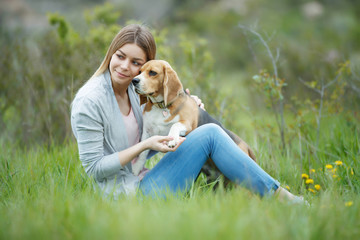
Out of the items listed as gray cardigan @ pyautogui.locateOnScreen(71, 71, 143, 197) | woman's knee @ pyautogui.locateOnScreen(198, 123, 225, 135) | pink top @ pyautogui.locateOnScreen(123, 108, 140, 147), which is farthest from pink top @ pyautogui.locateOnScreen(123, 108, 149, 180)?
woman's knee @ pyautogui.locateOnScreen(198, 123, 225, 135)

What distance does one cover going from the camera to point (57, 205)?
7.48 feet

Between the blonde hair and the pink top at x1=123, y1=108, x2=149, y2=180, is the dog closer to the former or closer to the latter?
the pink top at x1=123, y1=108, x2=149, y2=180

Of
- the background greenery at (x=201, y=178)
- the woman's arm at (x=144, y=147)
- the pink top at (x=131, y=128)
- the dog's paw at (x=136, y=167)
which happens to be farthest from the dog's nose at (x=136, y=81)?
the background greenery at (x=201, y=178)

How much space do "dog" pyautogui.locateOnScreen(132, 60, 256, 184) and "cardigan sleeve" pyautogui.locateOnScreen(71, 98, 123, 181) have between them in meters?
0.38

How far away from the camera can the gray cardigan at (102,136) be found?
9.34 ft

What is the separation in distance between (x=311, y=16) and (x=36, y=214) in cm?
2143

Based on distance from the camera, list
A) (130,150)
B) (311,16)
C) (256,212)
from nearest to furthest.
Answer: (256,212) < (130,150) < (311,16)

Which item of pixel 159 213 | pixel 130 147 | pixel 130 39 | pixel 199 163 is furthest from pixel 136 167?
pixel 130 39

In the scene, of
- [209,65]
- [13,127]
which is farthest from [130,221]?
[209,65]

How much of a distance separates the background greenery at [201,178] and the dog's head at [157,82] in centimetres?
94

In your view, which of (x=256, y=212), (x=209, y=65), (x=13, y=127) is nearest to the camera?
(x=256, y=212)

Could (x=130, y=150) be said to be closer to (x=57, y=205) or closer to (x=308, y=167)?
(x=57, y=205)

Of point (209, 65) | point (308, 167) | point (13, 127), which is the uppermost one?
point (209, 65)

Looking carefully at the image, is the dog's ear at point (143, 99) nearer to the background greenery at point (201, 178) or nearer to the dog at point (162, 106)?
the dog at point (162, 106)
